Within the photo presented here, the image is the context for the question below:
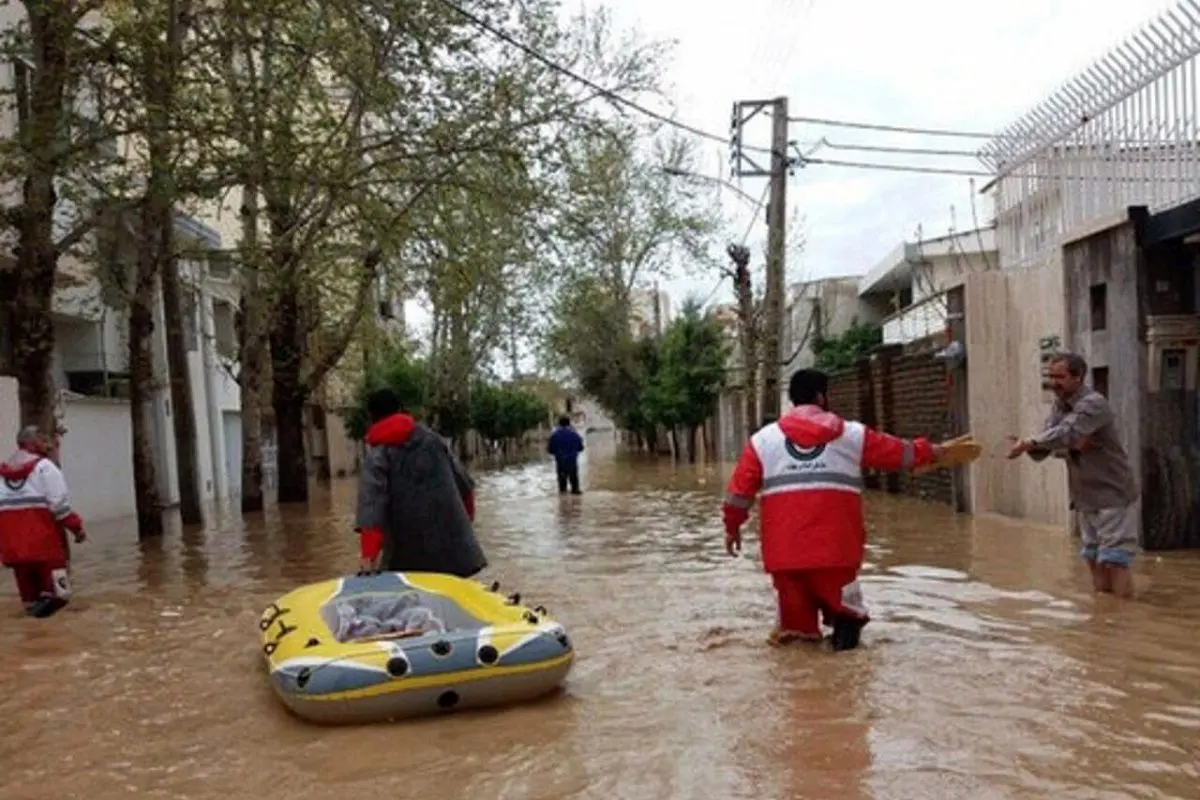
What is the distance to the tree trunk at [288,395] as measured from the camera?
22547 millimetres

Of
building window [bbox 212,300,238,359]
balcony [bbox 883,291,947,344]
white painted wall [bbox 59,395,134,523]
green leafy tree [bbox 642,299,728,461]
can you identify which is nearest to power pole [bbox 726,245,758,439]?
balcony [bbox 883,291,947,344]

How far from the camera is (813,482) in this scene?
6844 millimetres

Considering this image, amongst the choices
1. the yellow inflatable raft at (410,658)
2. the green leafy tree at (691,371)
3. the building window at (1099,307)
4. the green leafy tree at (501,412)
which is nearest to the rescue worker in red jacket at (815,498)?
the yellow inflatable raft at (410,658)

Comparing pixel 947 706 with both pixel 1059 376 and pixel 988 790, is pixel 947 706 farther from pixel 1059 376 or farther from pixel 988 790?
pixel 1059 376

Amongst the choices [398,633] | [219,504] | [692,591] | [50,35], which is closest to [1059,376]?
[692,591]

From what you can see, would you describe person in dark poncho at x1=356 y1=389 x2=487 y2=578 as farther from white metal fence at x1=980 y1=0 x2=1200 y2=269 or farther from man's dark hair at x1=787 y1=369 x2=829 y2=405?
white metal fence at x1=980 y1=0 x2=1200 y2=269

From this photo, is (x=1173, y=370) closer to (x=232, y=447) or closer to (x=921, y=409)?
(x=921, y=409)

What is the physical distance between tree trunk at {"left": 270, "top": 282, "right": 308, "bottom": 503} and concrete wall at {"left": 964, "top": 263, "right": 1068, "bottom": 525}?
40.3 ft

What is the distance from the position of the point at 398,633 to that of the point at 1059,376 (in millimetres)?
4522

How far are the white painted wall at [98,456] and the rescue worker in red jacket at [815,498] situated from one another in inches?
623

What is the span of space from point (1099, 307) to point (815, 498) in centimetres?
572

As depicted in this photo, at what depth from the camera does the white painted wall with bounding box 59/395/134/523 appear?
20547 millimetres

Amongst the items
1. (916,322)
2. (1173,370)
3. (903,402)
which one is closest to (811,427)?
(1173,370)

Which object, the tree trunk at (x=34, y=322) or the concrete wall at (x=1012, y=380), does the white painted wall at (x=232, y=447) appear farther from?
the concrete wall at (x=1012, y=380)
